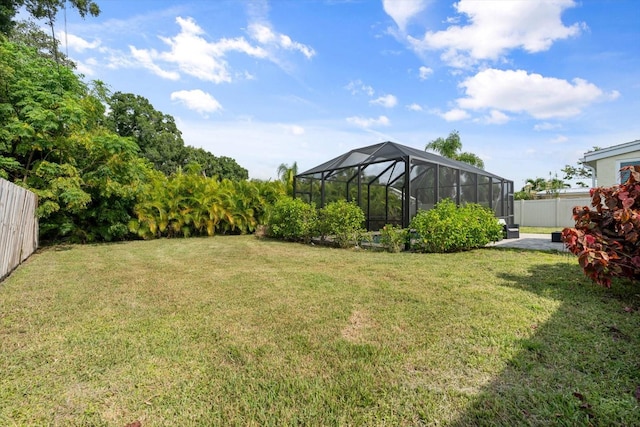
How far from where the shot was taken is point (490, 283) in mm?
4004

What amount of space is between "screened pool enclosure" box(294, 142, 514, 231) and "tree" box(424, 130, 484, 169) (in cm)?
1038

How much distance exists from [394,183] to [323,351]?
7361mm

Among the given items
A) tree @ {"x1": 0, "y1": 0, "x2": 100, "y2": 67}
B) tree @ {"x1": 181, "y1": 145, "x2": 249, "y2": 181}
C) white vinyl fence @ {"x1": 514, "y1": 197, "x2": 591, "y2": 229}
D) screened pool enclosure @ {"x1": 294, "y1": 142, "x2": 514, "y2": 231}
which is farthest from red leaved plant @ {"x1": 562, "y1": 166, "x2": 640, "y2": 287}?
tree @ {"x1": 181, "y1": 145, "x2": 249, "y2": 181}

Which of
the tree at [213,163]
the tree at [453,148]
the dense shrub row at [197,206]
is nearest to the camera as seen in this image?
the dense shrub row at [197,206]

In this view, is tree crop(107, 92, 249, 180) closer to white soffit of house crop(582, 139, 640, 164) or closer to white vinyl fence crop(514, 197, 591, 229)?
white vinyl fence crop(514, 197, 591, 229)

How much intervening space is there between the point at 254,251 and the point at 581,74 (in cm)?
1120

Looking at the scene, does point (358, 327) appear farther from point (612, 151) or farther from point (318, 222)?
point (612, 151)

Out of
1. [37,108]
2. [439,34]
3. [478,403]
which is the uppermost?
[439,34]

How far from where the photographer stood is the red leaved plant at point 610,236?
128 inches

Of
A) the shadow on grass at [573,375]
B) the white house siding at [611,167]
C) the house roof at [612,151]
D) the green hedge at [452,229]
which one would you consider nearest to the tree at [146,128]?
the green hedge at [452,229]

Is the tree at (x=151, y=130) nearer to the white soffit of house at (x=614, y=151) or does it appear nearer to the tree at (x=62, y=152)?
the tree at (x=62, y=152)

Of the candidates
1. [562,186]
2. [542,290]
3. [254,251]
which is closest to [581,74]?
[542,290]

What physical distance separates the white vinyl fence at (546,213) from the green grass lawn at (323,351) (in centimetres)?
1350

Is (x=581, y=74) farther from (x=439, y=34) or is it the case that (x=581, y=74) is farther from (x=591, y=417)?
(x=591, y=417)
